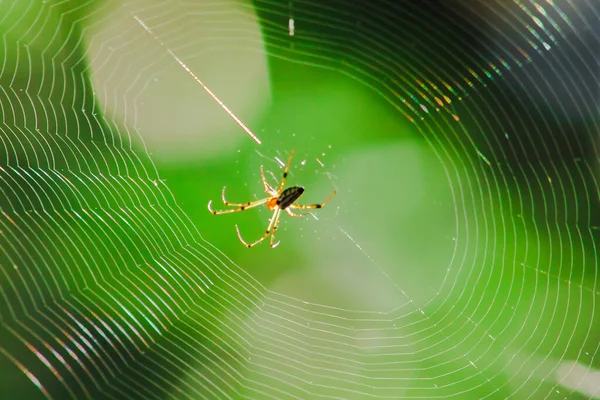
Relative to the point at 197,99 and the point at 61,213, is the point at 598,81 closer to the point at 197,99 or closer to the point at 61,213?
the point at 197,99

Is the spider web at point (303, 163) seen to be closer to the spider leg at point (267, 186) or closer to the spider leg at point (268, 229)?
the spider leg at point (268, 229)

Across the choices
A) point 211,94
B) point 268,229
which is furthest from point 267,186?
point 211,94

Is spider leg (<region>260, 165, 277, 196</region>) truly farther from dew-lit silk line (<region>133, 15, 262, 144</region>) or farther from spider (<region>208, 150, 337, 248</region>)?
dew-lit silk line (<region>133, 15, 262, 144</region>)

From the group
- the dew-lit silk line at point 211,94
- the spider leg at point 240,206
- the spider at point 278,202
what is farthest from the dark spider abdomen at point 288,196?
the dew-lit silk line at point 211,94

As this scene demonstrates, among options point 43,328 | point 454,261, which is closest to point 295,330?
point 454,261

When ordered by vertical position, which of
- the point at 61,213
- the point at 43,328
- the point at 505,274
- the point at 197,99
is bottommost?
the point at 43,328

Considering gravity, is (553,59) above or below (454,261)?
above

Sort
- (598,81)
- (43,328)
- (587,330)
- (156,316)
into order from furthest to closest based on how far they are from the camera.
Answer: (587,330) < (598,81) < (156,316) < (43,328)

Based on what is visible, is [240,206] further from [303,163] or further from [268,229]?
[303,163]
